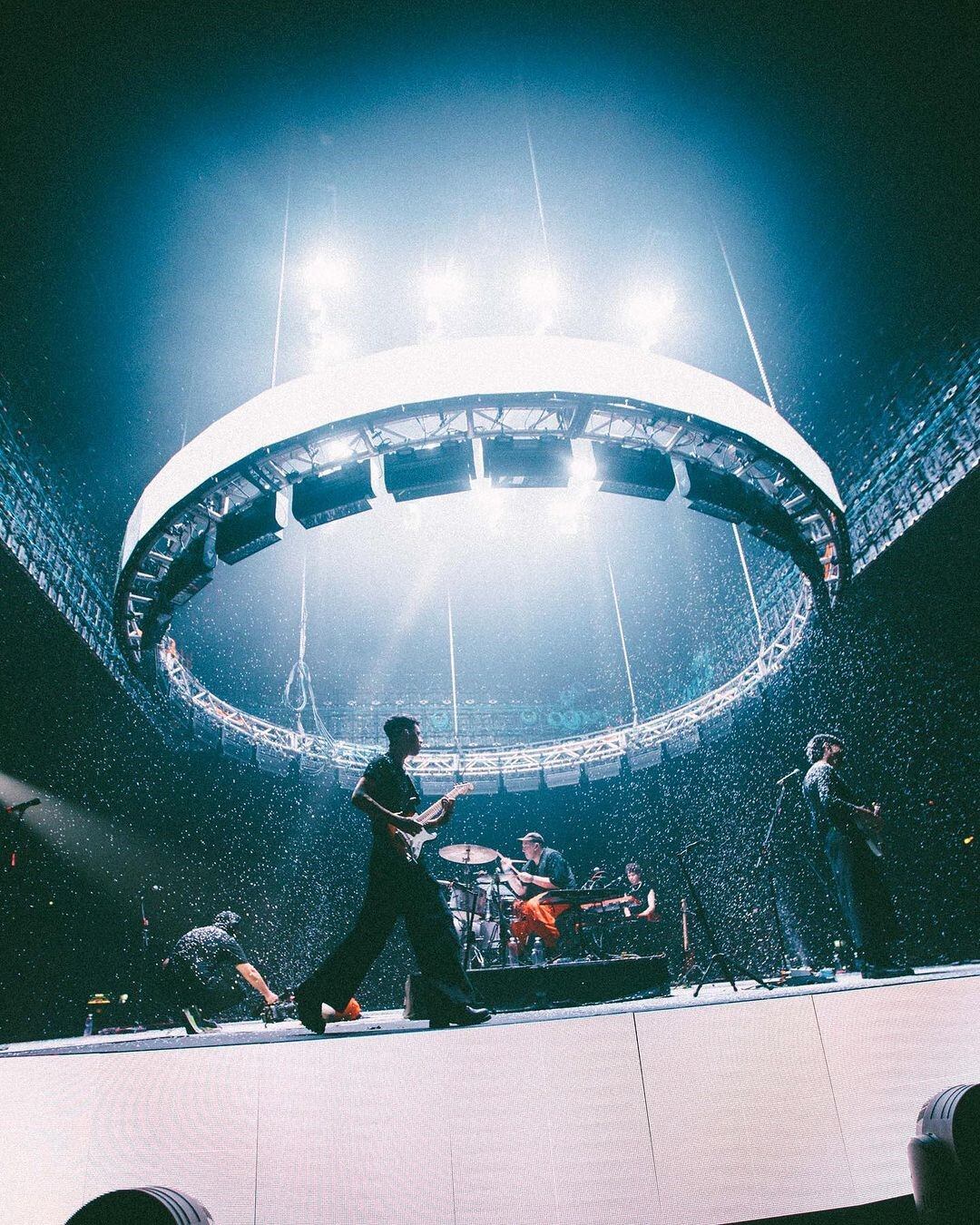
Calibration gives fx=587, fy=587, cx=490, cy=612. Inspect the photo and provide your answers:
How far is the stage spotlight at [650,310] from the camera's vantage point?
8648 mm

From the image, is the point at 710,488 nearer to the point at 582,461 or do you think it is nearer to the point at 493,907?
the point at 582,461

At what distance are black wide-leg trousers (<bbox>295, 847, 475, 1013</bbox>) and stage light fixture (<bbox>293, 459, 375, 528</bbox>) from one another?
12.0ft

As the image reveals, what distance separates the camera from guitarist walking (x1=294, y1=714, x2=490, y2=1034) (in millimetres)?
3248

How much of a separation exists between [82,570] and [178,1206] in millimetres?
8121

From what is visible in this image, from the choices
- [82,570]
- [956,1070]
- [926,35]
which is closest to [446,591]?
[82,570]

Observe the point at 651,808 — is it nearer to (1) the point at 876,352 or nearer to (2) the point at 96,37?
(1) the point at 876,352

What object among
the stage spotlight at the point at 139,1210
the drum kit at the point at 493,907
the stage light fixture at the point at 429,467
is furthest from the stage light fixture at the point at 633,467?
the stage spotlight at the point at 139,1210

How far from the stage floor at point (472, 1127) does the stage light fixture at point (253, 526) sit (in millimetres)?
4454

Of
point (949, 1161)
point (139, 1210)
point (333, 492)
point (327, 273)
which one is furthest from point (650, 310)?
point (139, 1210)

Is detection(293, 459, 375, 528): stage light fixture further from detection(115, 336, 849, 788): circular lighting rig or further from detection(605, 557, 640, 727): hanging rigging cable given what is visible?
detection(605, 557, 640, 727): hanging rigging cable

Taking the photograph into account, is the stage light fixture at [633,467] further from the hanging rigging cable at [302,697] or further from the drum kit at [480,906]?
the hanging rigging cable at [302,697]

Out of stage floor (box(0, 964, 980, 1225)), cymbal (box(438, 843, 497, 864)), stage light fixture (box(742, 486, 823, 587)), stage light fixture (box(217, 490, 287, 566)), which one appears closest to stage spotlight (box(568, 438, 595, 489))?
stage light fixture (box(742, 486, 823, 587))

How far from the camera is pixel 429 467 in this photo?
604 cm

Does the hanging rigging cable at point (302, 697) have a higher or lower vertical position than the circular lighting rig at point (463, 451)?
higher
